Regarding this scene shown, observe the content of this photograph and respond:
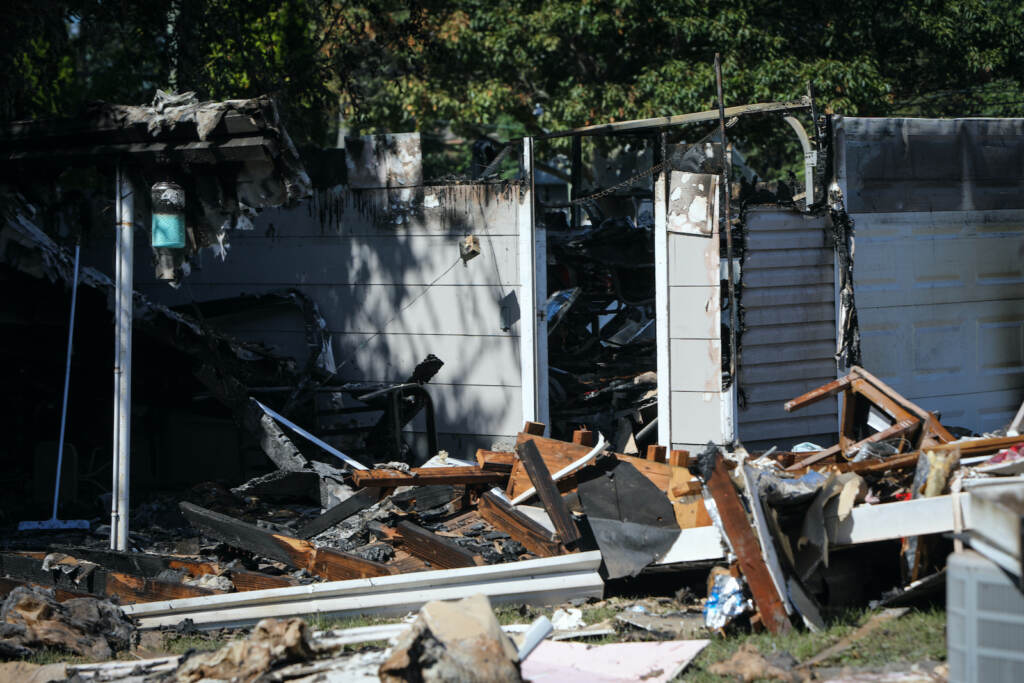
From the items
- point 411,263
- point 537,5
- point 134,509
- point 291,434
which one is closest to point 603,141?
point 537,5

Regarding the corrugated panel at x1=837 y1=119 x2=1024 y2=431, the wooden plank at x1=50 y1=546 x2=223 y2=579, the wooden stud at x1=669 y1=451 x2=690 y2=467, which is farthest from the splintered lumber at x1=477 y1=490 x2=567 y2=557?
the corrugated panel at x1=837 y1=119 x2=1024 y2=431

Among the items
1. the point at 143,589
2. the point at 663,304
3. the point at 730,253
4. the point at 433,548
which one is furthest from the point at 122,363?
the point at 730,253

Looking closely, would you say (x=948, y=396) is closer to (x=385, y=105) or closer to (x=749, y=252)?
(x=749, y=252)

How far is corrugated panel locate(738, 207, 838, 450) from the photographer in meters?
7.88

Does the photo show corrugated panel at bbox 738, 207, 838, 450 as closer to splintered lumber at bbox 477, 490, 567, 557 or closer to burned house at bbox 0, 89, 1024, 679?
burned house at bbox 0, 89, 1024, 679

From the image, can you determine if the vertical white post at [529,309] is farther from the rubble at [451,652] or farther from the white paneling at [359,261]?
the rubble at [451,652]

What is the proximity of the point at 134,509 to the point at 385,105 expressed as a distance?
13.1 metres

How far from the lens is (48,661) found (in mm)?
4961

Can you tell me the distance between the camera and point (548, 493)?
19.2 ft

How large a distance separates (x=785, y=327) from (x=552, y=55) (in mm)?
9935

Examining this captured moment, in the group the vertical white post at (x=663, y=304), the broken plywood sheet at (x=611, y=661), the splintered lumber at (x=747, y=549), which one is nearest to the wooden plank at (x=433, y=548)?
the broken plywood sheet at (x=611, y=661)

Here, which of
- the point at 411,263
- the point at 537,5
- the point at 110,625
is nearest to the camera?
the point at 110,625

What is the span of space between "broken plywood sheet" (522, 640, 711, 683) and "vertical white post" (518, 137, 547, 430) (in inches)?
146

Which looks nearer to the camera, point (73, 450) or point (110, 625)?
point (110, 625)
